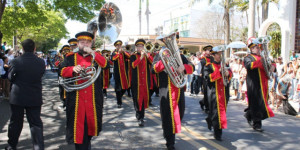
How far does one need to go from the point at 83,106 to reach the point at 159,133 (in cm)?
216

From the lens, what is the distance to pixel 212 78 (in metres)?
5.23

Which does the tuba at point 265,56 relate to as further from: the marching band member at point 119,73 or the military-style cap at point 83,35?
the marching band member at point 119,73

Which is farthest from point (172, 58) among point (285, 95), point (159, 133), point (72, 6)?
point (72, 6)

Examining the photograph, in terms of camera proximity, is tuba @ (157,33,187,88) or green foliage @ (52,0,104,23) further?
green foliage @ (52,0,104,23)

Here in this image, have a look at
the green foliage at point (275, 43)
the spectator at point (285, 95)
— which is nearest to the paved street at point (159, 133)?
the spectator at point (285, 95)

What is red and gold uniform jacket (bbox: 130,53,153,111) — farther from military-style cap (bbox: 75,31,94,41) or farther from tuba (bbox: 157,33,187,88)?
military-style cap (bbox: 75,31,94,41)

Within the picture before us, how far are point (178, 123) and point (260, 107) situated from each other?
2.23 m

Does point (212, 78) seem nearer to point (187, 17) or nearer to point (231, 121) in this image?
point (231, 121)

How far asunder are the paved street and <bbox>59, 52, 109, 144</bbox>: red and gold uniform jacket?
90cm

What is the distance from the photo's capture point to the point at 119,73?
869 centimetres

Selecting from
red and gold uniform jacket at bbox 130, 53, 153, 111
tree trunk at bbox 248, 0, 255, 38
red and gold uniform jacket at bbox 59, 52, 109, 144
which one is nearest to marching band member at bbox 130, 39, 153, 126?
red and gold uniform jacket at bbox 130, 53, 153, 111

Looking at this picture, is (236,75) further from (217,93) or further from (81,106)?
(81,106)

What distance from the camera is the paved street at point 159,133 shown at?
483cm

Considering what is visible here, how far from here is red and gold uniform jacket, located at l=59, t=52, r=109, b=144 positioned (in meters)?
3.91
